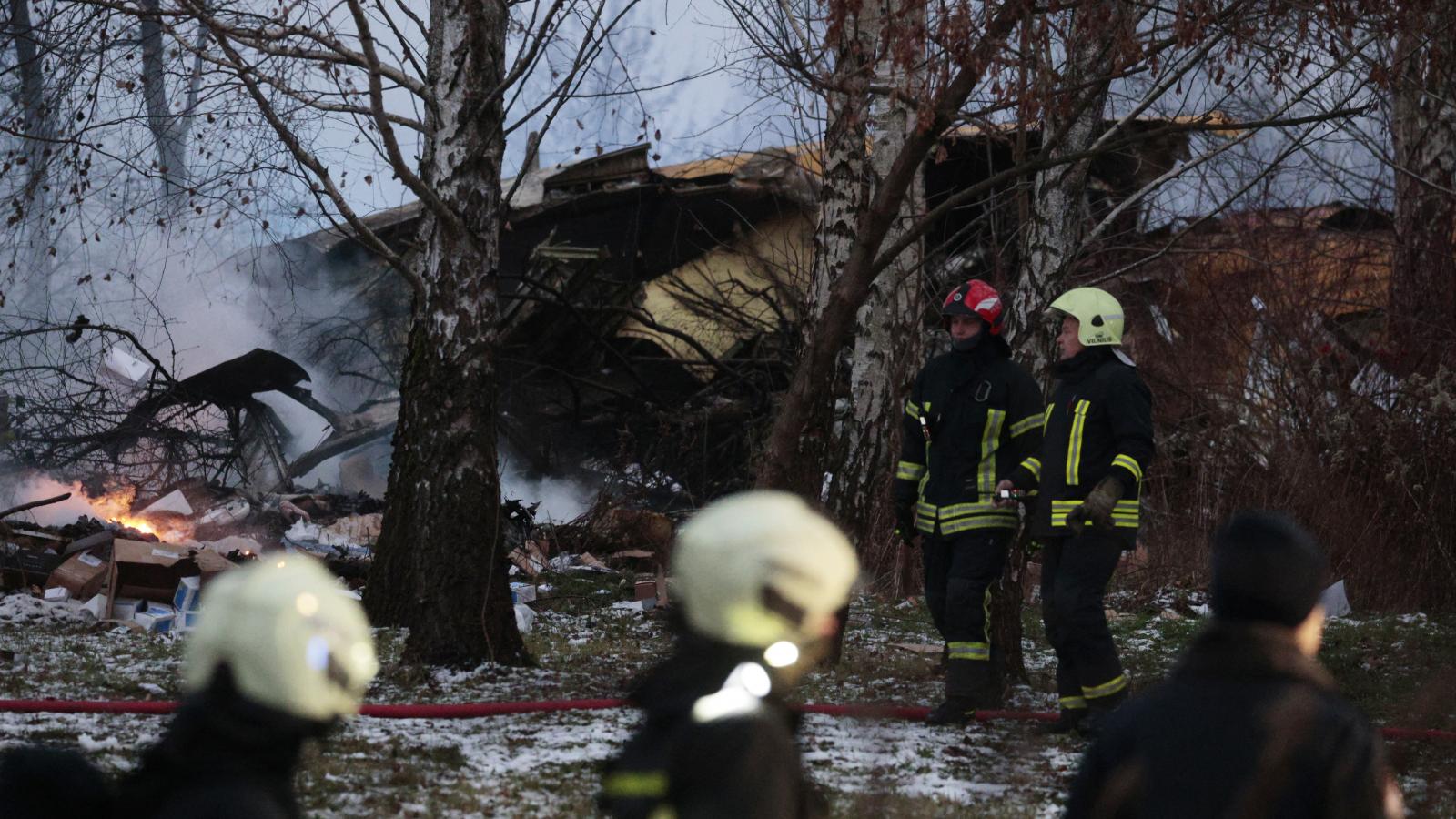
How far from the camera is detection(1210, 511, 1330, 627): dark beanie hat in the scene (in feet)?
7.12

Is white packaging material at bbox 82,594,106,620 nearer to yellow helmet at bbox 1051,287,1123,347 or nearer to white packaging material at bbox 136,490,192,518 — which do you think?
white packaging material at bbox 136,490,192,518

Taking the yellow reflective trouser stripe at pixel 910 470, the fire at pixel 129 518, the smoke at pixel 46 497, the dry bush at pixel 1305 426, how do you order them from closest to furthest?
the yellow reflective trouser stripe at pixel 910 470 → the dry bush at pixel 1305 426 → the fire at pixel 129 518 → the smoke at pixel 46 497

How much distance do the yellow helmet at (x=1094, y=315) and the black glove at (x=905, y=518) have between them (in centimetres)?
101

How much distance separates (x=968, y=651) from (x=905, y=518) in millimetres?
666

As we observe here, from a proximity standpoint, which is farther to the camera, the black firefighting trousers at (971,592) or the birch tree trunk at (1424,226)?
the birch tree trunk at (1424,226)

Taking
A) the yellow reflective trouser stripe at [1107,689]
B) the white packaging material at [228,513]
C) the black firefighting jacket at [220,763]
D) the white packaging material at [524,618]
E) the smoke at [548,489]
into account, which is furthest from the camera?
the smoke at [548,489]

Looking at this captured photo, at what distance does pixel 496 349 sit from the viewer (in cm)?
671

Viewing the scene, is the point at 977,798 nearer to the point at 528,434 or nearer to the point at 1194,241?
the point at 528,434

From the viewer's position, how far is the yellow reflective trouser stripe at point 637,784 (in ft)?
6.75

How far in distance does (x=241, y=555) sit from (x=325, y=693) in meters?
8.02

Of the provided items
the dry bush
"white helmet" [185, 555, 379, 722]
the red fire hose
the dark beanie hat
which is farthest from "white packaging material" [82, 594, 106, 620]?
the dry bush

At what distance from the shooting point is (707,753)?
2012 mm

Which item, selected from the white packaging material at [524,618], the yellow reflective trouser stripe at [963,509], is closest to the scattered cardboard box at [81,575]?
the white packaging material at [524,618]

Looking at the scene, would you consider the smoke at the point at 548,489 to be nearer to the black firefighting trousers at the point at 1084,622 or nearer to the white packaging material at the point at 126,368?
the white packaging material at the point at 126,368
